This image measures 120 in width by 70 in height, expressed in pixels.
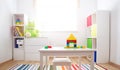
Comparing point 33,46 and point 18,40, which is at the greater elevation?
point 18,40

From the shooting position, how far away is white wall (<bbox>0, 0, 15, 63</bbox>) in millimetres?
3518

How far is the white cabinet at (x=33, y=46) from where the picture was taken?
4.23m

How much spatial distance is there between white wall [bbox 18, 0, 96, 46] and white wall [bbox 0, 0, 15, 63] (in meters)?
0.70

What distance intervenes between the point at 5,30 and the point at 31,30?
0.95 m

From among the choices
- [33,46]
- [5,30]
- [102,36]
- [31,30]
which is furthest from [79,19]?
[5,30]

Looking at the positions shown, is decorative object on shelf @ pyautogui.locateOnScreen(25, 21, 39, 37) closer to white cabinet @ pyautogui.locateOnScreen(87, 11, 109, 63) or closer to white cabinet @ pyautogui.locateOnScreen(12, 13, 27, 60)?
white cabinet @ pyautogui.locateOnScreen(12, 13, 27, 60)

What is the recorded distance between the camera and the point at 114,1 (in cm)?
346

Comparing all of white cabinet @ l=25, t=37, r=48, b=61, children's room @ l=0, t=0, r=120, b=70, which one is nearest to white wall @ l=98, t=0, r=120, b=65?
children's room @ l=0, t=0, r=120, b=70

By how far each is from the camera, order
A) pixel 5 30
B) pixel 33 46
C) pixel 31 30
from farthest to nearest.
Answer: pixel 31 30, pixel 33 46, pixel 5 30

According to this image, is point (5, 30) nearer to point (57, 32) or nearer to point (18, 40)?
point (18, 40)

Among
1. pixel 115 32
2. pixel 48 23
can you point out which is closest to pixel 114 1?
pixel 115 32

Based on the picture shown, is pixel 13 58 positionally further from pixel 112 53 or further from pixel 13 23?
pixel 112 53

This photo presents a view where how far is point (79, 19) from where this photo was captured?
5.03m

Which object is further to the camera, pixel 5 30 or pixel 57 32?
pixel 57 32
